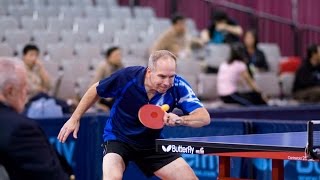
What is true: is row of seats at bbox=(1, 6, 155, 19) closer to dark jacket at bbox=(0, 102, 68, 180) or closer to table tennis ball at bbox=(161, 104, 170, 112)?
table tennis ball at bbox=(161, 104, 170, 112)

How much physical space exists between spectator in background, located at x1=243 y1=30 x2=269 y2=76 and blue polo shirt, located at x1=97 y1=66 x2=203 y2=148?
23.6ft

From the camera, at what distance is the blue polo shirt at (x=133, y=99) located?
7.16 m

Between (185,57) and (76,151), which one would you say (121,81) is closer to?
(76,151)

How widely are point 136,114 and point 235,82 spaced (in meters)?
6.11

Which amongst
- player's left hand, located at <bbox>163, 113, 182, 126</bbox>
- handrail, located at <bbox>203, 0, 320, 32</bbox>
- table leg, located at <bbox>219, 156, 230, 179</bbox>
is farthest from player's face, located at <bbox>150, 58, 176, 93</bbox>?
handrail, located at <bbox>203, 0, 320, 32</bbox>

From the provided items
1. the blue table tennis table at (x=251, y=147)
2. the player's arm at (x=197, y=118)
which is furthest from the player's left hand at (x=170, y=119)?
the player's arm at (x=197, y=118)

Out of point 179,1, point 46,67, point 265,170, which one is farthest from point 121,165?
point 179,1

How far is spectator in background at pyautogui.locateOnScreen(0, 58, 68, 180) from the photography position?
442 cm

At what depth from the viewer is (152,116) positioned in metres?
6.66

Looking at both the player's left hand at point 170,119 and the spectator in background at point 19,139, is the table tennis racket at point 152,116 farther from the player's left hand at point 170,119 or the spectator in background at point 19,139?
the spectator in background at point 19,139

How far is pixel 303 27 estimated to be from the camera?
17359mm

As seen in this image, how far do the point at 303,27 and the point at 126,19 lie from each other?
3588 mm

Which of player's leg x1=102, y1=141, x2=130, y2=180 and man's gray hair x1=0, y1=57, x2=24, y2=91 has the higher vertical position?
man's gray hair x1=0, y1=57, x2=24, y2=91

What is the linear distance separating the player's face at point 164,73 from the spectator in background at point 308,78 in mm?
7613
